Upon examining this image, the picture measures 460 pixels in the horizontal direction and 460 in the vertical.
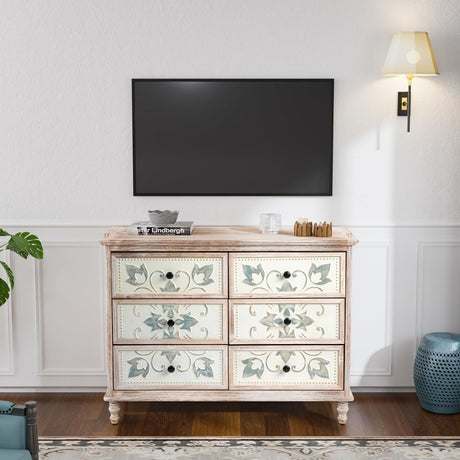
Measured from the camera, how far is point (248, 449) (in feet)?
10.3

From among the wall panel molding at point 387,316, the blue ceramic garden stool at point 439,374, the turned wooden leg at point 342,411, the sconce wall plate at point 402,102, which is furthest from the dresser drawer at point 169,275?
the sconce wall plate at point 402,102

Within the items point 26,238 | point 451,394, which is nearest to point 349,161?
point 451,394

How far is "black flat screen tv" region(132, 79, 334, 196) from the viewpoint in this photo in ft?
12.0

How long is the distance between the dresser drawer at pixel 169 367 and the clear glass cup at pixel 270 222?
0.66 meters

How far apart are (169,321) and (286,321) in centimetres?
60

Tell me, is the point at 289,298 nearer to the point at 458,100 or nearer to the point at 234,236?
the point at 234,236

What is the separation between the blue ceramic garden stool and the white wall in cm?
28

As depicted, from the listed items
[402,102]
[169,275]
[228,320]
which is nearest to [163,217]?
[169,275]

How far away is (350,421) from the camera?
3.47 meters

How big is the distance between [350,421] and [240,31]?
2.21 meters

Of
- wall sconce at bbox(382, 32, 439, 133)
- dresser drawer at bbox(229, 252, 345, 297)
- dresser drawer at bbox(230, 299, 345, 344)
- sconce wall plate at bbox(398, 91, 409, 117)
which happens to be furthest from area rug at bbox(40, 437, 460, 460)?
wall sconce at bbox(382, 32, 439, 133)

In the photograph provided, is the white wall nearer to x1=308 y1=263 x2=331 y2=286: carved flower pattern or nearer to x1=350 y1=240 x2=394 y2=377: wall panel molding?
x1=350 y1=240 x2=394 y2=377: wall panel molding

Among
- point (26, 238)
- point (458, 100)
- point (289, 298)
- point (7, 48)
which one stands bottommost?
point (289, 298)

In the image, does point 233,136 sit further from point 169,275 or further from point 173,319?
point 173,319
